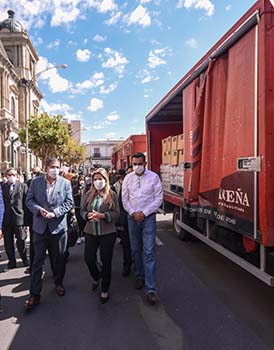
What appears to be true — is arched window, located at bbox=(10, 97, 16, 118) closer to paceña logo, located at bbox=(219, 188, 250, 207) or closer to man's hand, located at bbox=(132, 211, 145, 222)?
man's hand, located at bbox=(132, 211, 145, 222)

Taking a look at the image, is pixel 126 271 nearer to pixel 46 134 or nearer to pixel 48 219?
pixel 48 219

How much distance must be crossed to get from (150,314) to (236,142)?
2265 millimetres

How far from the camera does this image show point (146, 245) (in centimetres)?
439

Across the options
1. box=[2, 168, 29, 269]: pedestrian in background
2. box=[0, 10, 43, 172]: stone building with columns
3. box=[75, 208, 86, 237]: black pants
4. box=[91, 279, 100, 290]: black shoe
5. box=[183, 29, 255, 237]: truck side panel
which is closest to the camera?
box=[183, 29, 255, 237]: truck side panel

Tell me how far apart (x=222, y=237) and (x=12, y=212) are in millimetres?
3596

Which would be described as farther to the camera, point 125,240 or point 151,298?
point 125,240

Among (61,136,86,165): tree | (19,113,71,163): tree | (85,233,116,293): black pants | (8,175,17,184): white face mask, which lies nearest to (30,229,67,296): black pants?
(85,233,116,293): black pants

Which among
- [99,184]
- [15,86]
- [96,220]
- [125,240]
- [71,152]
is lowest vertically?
[125,240]

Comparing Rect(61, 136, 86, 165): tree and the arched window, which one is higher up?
the arched window

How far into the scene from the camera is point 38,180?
14.4ft

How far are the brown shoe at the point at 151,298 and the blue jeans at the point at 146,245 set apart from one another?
0.17ft

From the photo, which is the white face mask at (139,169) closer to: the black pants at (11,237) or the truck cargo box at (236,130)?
the truck cargo box at (236,130)

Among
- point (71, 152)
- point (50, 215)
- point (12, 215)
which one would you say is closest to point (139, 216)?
point (50, 215)

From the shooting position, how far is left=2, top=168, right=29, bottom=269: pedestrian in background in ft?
18.9
